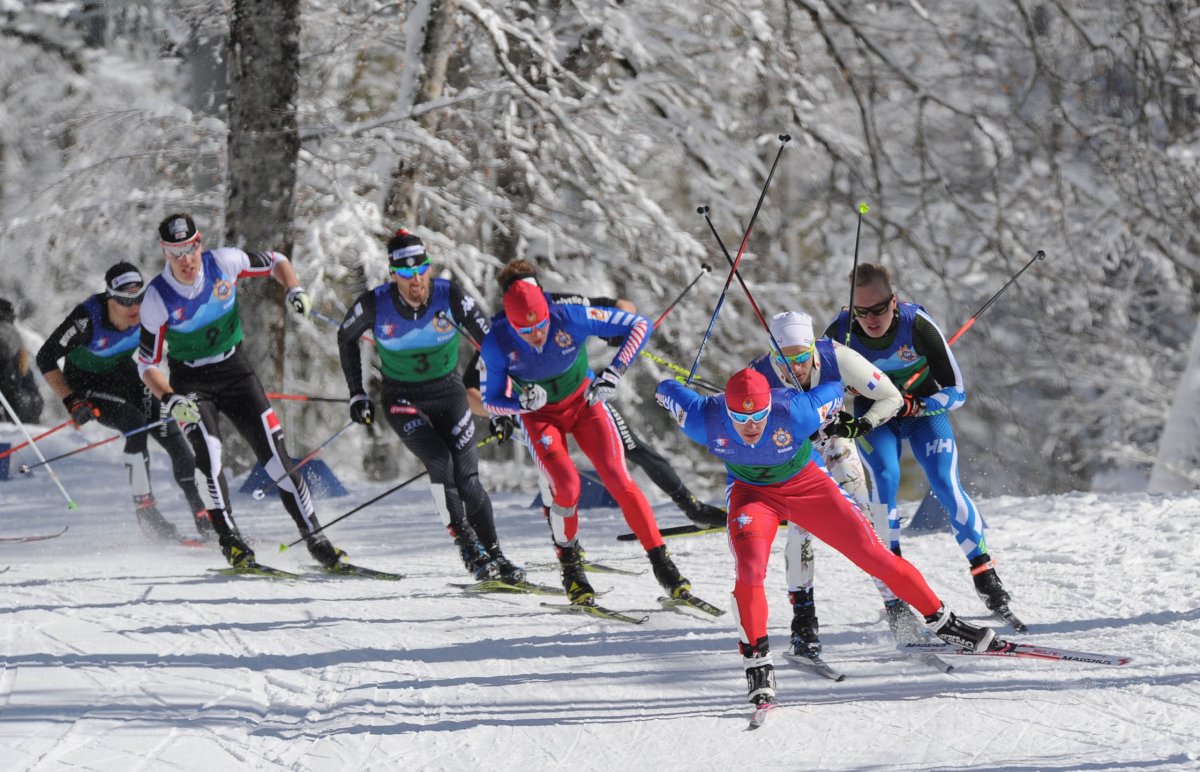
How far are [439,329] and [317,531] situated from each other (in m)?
1.50

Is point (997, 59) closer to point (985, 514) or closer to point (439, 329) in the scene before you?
point (985, 514)

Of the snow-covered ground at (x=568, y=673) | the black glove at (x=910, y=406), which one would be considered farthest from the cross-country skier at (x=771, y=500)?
the black glove at (x=910, y=406)

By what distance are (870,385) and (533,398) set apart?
171 centimetres

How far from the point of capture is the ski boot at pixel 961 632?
5324 millimetres

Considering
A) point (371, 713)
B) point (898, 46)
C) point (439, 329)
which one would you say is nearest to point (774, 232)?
point (898, 46)

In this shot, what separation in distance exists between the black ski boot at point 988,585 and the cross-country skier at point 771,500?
0.79 m

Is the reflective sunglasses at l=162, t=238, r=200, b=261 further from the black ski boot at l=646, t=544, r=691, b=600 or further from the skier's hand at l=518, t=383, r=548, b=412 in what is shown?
the black ski boot at l=646, t=544, r=691, b=600

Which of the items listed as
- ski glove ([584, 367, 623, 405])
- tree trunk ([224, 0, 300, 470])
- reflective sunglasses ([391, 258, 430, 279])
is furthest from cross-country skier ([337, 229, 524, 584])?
tree trunk ([224, 0, 300, 470])

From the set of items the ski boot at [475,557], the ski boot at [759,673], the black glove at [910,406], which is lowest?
the ski boot at [475,557]

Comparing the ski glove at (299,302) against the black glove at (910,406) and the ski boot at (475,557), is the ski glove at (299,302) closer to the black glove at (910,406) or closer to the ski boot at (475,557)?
Answer: the ski boot at (475,557)

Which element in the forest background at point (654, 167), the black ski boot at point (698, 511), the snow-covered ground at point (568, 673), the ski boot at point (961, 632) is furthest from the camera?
the forest background at point (654, 167)

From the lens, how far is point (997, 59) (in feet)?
61.4

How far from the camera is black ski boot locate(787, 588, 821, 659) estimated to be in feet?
18.5

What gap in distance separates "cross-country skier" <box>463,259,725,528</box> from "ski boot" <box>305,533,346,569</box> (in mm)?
1194
